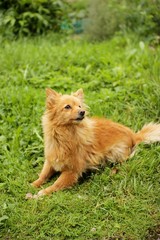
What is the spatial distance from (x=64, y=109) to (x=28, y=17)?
4.18m

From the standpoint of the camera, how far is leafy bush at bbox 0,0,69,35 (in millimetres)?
8078

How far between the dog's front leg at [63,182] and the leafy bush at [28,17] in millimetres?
4149

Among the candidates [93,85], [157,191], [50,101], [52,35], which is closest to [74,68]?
[93,85]

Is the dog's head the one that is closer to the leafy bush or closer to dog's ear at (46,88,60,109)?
dog's ear at (46,88,60,109)

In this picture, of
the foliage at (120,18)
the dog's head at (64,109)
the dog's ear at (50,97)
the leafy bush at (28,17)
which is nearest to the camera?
→ the dog's head at (64,109)

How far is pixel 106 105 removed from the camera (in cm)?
577

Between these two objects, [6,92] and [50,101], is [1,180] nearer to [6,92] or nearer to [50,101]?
[50,101]

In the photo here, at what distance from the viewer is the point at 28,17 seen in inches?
322

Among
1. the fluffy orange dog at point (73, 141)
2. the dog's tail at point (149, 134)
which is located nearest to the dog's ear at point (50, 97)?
the fluffy orange dog at point (73, 141)

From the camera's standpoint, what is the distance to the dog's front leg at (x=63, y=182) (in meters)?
4.43

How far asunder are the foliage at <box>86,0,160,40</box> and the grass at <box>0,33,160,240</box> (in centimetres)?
34

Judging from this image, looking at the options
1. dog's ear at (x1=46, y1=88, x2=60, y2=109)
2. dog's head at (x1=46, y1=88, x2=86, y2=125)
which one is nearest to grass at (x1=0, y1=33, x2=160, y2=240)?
dog's head at (x1=46, y1=88, x2=86, y2=125)

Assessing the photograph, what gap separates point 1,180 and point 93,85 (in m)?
2.19

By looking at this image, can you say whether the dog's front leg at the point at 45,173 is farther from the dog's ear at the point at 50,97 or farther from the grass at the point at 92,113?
the dog's ear at the point at 50,97
